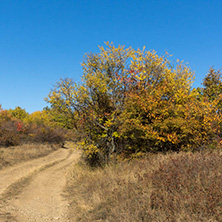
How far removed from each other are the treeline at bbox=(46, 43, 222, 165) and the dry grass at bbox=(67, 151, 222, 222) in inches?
174

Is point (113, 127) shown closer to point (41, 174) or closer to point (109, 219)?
point (41, 174)

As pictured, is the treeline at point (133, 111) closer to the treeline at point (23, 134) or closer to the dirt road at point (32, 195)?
the dirt road at point (32, 195)

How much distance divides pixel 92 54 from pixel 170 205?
11633 mm

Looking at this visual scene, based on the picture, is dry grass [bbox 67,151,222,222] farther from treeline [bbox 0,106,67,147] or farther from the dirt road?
treeline [bbox 0,106,67,147]

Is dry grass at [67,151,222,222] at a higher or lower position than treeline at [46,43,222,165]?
lower

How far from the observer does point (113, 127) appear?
570 inches

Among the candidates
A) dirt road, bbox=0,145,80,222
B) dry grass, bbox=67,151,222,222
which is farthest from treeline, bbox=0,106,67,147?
dry grass, bbox=67,151,222,222

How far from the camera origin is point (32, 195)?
34.3ft

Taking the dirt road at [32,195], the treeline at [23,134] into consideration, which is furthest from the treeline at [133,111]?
the treeline at [23,134]

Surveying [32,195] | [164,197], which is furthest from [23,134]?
[164,197]

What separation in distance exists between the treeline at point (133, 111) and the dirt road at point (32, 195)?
10.4 feet

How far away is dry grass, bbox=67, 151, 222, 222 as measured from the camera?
18.0 ft

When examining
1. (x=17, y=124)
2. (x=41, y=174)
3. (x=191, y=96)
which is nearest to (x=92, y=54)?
(x=191, y=96)

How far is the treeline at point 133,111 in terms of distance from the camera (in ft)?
41.3
